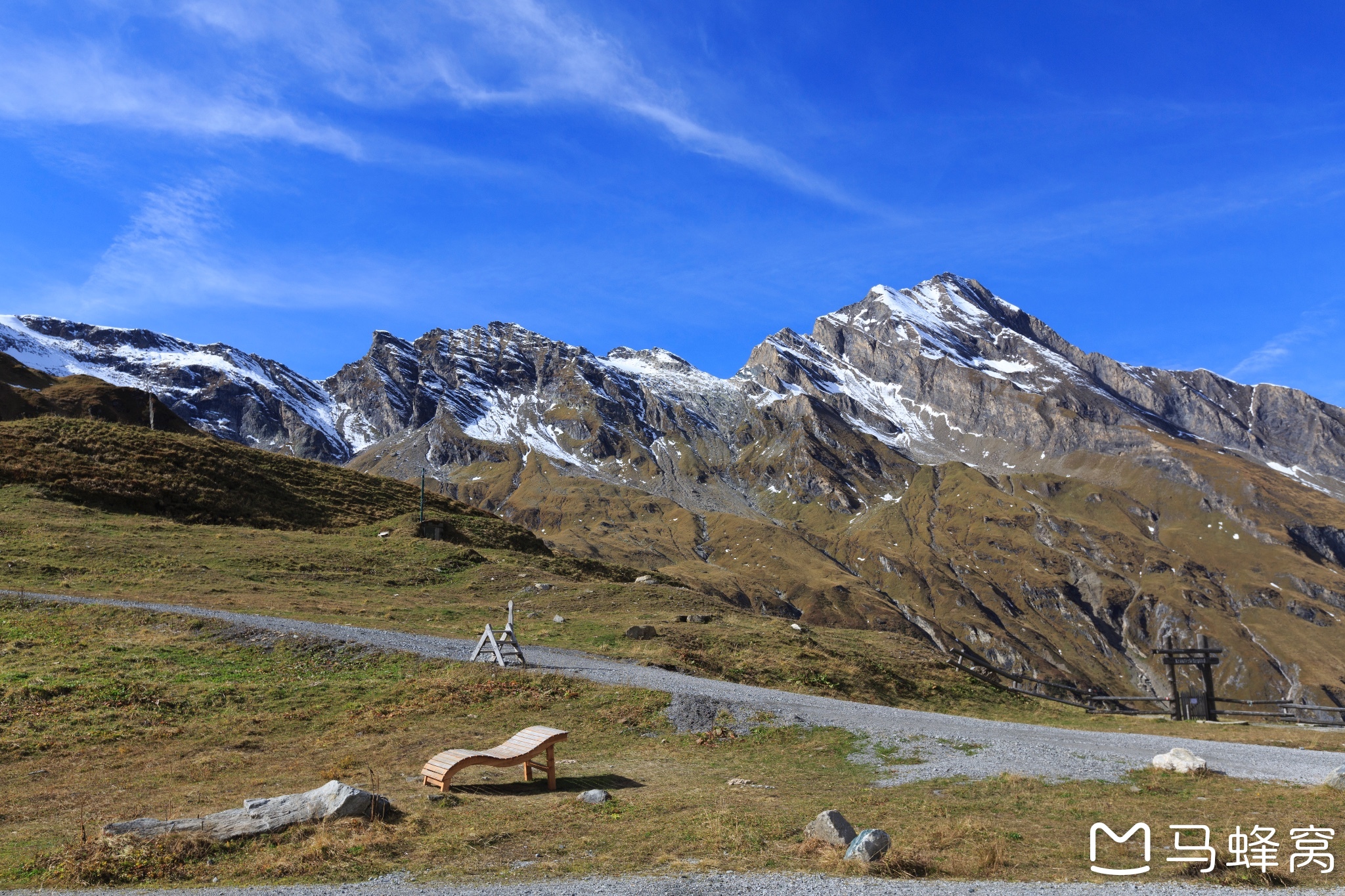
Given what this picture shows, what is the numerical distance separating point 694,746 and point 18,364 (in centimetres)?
13131

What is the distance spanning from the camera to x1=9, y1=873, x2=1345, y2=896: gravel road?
9.84 meters

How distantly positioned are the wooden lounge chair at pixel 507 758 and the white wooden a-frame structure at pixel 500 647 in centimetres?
807

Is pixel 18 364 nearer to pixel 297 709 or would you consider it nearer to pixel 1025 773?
pixel 297 709

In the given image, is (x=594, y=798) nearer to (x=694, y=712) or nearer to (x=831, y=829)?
(x=831, y=829)

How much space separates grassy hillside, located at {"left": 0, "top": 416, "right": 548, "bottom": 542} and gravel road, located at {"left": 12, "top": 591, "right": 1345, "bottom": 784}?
881 inches

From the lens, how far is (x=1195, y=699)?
30.5 m

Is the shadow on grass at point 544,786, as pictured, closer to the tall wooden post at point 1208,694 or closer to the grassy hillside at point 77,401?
the tall wooden post at point 1208,694

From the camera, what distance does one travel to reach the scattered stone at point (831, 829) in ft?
36.8

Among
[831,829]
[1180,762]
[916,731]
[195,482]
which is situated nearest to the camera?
[831,829]

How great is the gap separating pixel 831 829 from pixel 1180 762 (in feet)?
30.6

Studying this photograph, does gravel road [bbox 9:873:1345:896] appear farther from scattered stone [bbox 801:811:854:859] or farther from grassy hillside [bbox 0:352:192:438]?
grassy hillside [bbox 0:352:192:438]

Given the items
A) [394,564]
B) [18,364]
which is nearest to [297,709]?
[394,564]

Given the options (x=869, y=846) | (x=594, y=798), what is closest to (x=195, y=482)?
(x=594, y=798)

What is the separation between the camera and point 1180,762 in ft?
53.5
